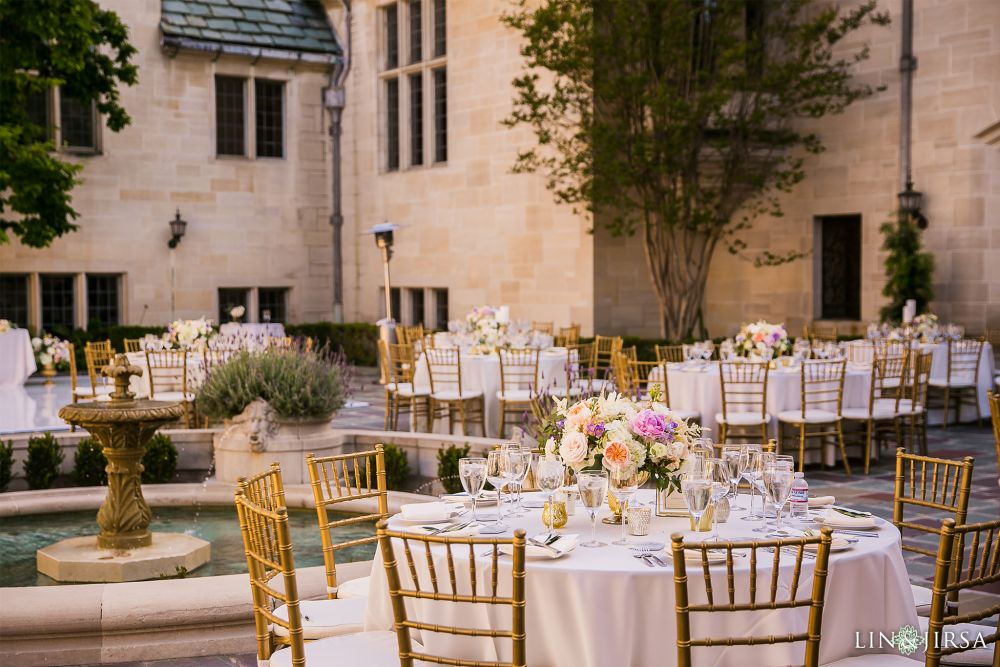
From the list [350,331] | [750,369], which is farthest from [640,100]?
[350,331]

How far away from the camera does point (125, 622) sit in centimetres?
548

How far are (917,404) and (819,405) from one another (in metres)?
1.40

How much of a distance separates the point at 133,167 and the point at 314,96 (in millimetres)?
3883

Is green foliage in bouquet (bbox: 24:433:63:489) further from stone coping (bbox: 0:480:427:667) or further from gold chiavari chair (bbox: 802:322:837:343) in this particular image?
gold chiavari chair (bbox: 802:322:837:343)

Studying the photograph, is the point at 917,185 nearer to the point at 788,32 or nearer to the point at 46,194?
the point at 788,32

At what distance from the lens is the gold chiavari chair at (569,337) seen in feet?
51.6

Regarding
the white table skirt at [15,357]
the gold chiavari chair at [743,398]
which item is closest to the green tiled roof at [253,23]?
the white table skirt at [15,357]

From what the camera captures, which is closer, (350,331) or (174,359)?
(174,359)

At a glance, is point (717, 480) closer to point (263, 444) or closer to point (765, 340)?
point (263, 444)

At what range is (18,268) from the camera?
19.6m

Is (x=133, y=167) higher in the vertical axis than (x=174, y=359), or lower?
higher

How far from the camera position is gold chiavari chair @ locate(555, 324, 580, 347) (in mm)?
15727

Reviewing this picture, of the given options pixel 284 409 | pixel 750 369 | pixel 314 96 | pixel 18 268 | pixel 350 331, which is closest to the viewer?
pixel 284 409

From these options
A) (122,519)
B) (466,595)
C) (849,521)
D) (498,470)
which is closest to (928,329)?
(122,519)
